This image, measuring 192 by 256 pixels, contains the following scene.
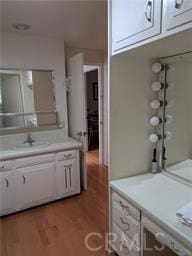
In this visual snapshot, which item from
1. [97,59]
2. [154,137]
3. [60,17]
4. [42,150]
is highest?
[60,17]

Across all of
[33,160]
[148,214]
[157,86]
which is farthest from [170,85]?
[33,160]

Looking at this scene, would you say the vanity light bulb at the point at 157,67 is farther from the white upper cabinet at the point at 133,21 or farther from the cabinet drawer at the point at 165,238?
the cabinet drawer at the point at 165,238

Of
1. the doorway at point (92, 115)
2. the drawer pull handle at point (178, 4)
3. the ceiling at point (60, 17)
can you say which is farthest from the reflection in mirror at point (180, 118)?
the doorway at point (92, 115)

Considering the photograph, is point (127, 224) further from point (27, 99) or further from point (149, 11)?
point (27, 99)

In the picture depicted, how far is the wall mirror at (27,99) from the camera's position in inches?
107

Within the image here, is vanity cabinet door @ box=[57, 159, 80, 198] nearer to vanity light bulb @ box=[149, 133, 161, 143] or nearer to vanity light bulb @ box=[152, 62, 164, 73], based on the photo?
vanity light bulb @ box=[149, 133, 161, 143]

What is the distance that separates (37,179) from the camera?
2.54 m

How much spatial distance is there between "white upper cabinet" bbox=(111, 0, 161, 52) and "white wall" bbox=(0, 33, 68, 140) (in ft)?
5.48

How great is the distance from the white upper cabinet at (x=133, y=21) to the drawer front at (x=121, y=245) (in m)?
1.46

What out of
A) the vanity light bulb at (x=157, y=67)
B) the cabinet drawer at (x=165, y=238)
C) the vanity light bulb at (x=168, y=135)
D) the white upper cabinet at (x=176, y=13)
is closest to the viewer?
the white upper cabinet at (x=176, y=13)

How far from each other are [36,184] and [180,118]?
1903 mm

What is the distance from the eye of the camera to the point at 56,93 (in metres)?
3.02

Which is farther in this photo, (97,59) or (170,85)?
(97,59)

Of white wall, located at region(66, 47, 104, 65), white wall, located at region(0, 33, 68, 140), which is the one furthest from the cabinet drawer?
white wall, located at region(66, 47, 104, 65)
